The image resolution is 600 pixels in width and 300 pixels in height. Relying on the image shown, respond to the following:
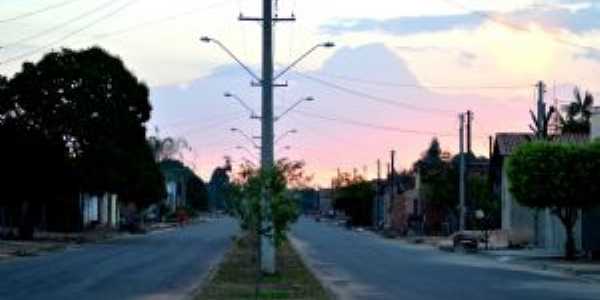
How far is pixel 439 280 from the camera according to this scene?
38312 mm

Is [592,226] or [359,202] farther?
[359,202]

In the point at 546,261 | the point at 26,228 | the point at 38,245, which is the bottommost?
the point at 546,261

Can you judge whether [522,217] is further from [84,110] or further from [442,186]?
[84,110]

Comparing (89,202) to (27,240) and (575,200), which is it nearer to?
(27,240)

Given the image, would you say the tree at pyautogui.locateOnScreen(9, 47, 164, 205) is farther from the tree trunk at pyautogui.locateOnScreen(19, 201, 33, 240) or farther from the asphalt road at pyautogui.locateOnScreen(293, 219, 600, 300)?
the asphalt road at pyautogui.locateOnScreen(293, 219, 600, 300)

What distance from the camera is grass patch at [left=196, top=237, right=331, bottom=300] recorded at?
28641 millimetres

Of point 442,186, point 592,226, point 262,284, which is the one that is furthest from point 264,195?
point 442,186

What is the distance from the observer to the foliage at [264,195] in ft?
95.8

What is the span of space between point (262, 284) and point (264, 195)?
4494mm

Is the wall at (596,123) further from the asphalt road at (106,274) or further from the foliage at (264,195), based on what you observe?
the foliage at (264,195)

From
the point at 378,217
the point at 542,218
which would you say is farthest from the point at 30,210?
the point at 378,217

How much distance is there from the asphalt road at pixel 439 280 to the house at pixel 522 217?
1156cm

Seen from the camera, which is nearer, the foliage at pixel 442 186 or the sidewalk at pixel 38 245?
the sidewalk at pixel 38 245

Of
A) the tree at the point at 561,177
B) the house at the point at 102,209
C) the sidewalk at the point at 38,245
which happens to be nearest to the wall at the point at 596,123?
the tree at the point at 561,177
